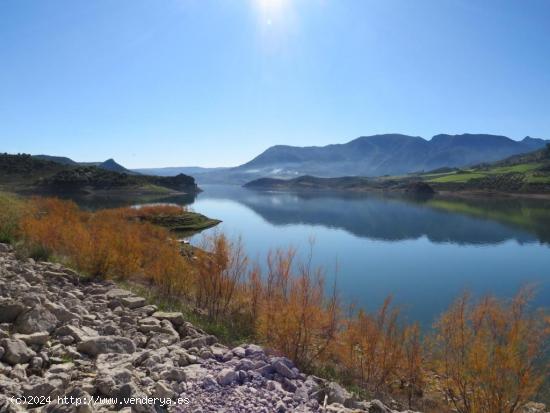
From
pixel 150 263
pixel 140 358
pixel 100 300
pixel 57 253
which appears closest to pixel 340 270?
pixel 150 263

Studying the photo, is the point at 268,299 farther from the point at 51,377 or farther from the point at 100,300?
the point at 51,377

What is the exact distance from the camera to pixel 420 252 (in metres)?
49.3


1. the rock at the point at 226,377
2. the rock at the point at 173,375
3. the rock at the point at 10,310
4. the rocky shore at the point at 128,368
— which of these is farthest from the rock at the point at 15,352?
the rock at the point at 226,377

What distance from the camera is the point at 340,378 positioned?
1162 cm

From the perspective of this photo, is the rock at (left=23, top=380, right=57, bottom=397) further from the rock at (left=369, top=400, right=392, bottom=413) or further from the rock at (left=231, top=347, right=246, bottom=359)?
the rock at (left=369, top=400, right=392, bottom=413)

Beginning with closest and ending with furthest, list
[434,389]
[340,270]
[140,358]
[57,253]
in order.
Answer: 1. [140,358]
2. [434,389]
3. [57,253]
4. [340,270]

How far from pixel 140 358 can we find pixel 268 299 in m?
9.33

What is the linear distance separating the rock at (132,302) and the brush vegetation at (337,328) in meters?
2.56

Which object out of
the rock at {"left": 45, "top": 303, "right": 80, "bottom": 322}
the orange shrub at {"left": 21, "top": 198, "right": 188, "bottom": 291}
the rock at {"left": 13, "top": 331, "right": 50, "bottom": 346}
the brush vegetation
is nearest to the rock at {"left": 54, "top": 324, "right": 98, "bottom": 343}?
the rock at {"left": 13, "top": 331, "right": 50, "bottom": 346}

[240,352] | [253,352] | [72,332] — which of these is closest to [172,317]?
[240,352]

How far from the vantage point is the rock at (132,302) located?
11938 mm

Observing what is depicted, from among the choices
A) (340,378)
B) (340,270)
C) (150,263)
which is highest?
(150,263)

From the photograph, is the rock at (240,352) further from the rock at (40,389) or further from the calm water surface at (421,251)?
the calm water surface at (421,251)

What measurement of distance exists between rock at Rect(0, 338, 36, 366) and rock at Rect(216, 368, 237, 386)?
335cm
